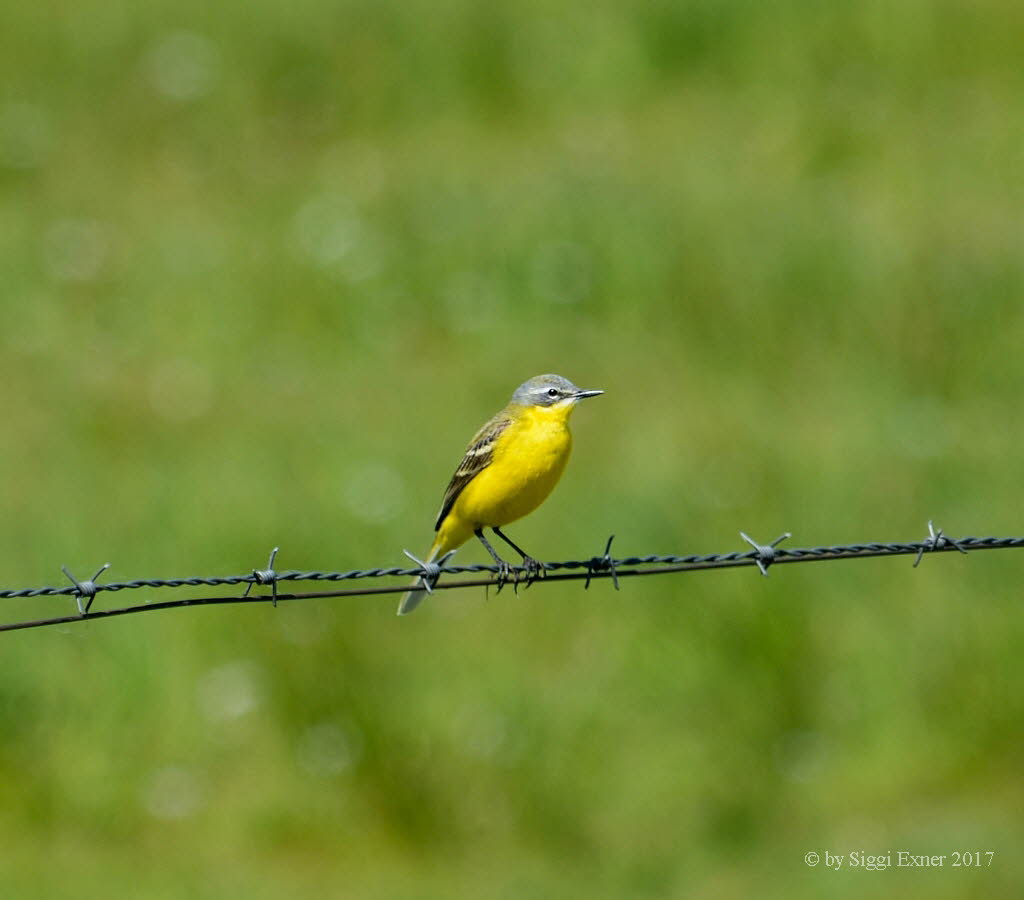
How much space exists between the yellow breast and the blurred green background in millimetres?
3531

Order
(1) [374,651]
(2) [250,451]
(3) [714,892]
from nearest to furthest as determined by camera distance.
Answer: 1. (3) [714,892]
2. (1) [374,651]
3. (2) [250,451]

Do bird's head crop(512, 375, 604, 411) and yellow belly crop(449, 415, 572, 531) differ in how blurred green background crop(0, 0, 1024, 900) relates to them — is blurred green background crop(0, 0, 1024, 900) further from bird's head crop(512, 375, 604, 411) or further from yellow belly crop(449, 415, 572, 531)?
bird's head crop(512, 375, 604, 411)

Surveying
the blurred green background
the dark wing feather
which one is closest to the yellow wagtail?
the dark wing feather

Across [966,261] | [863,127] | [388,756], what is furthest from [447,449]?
[863,127]

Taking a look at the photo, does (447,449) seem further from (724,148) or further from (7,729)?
(724,148)

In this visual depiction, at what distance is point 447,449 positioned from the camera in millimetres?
13734

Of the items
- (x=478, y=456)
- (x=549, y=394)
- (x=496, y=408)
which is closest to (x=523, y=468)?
(x=478, y=456)

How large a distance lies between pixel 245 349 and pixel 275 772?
5704 millimetres

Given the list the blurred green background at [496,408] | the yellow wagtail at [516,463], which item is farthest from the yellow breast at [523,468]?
the blurred green background at [496,408]

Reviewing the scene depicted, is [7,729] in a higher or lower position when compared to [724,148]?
lower

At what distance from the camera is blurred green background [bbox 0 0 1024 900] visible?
10711mm

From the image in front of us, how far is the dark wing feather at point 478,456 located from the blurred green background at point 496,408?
3.29m

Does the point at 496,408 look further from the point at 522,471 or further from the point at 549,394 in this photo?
the point at 522,471

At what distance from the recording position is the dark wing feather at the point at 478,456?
7.99 metres
